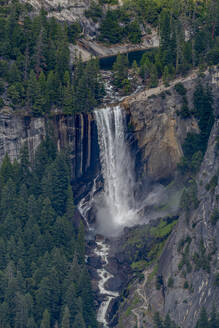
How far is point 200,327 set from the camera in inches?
7820

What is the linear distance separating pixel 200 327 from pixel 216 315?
2689 mm

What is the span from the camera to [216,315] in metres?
198
